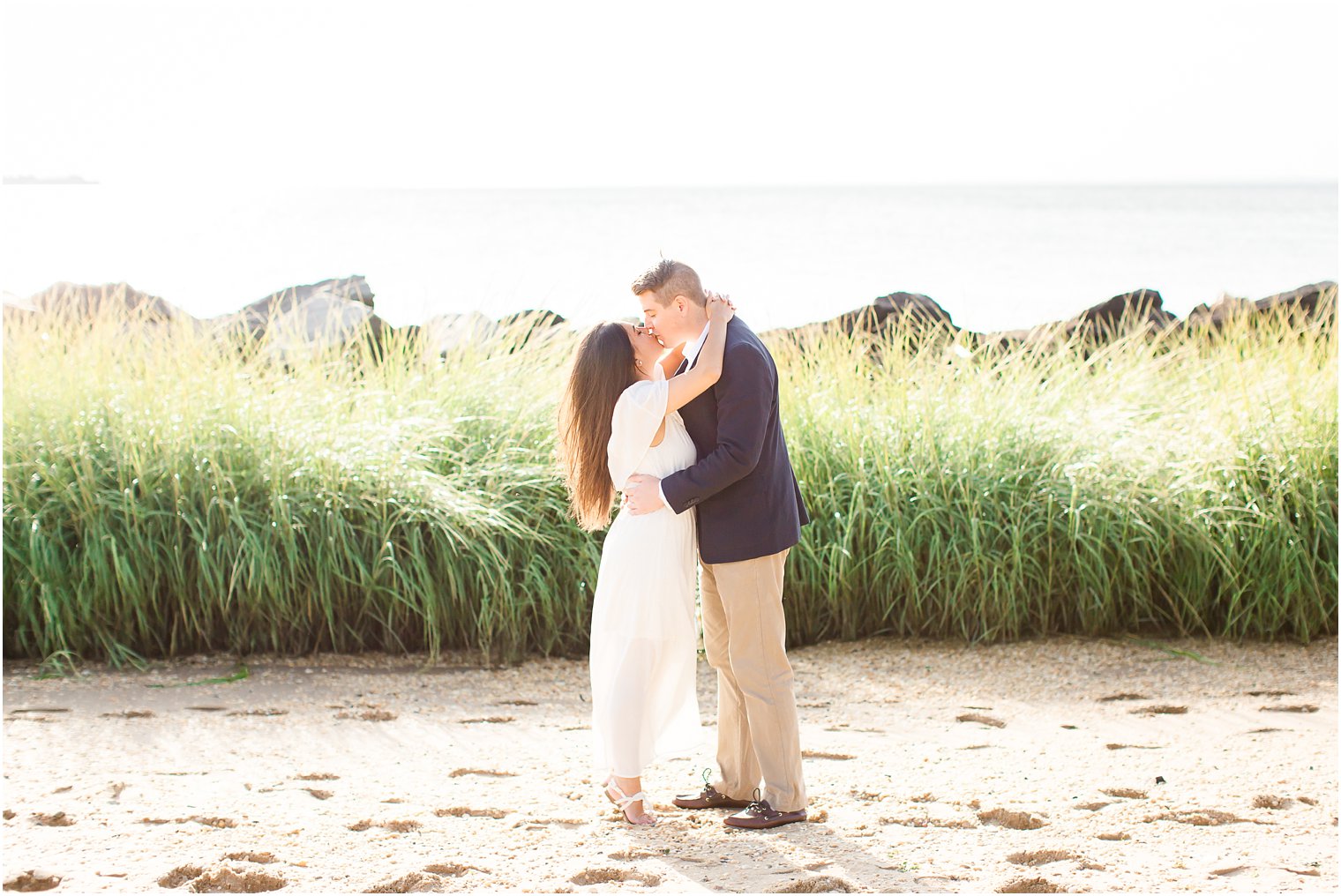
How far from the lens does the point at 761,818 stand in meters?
3.24

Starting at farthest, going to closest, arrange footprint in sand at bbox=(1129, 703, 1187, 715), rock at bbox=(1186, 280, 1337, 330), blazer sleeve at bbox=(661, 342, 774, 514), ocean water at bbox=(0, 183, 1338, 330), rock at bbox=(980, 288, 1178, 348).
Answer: ocean water at bbox=(0, 183, 1338, 330)
rock at bbox=(980, 288, 1178, 348)
rock at bbox=(1186, 280, 1337, 330)
footprint in sand at bbox=(1129, 703, 1187, 715)
blazer sleeve at bbox=(661, 342, 774, 514)

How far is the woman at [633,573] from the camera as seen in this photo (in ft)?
10.6

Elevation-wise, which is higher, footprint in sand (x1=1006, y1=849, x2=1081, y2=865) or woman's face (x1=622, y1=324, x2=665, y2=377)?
woman's face (x1=622, y1=324, x2=665, y2=377)

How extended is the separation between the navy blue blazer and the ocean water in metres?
3.56

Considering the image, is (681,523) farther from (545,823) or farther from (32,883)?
(32,883)

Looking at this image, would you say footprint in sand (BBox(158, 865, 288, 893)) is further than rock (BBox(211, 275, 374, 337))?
No

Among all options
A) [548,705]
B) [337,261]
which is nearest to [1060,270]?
[337,261]

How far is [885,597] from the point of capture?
530 cm

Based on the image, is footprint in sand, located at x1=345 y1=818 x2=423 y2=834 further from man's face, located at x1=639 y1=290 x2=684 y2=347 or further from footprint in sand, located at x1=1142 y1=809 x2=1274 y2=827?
footprint in sand, located at x1=1142 y1=809 x2=1274 y2=827

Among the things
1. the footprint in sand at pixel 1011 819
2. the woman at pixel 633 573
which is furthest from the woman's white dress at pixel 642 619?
the footprint in sand at pixel 1011 819

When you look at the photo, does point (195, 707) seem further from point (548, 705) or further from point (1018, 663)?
point (1018, 663)

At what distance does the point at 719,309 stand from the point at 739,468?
474 millimetres

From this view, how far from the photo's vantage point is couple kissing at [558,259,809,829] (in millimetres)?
3072

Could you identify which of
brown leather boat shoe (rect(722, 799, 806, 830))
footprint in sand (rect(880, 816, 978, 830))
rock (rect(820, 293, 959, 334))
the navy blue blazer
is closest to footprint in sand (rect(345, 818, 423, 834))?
brown leather boat shoe (rect(722, 799, 806, 830))
